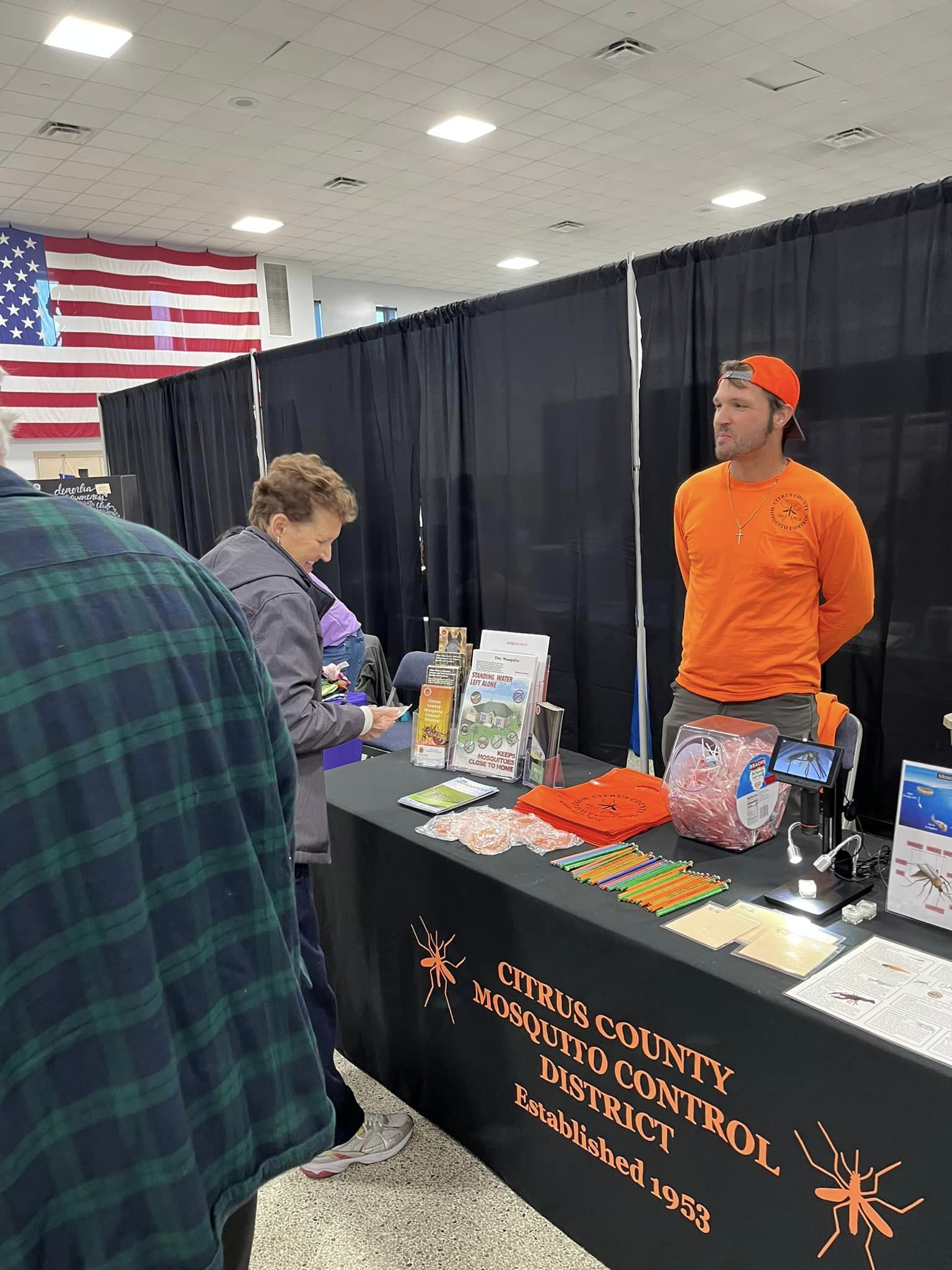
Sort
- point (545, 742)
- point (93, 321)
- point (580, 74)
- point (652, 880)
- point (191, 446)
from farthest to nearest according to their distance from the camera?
point (93, 321), point (191, 446), point (580, 74), point (545, 742), point (652, 880)

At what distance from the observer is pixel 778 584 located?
2.25m

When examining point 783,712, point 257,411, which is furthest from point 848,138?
point 783,712

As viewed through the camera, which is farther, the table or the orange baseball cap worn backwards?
the orange baseball cap worn backwards

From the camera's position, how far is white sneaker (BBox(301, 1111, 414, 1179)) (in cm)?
204

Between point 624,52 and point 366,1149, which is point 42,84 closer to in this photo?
point 624,52

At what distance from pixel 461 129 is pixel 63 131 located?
2.80 metres

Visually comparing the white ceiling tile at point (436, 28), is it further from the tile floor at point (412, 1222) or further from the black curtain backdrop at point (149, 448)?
the tile floor at point (412, 1222)

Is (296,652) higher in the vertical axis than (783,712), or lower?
higher

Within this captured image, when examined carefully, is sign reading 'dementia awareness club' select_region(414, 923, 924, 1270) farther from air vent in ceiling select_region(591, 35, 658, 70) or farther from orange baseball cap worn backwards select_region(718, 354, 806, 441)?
air vent in ceiling select_region(591, 35, 658, 70)

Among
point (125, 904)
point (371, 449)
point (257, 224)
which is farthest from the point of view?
point (257, 224)

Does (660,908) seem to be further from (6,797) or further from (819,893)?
(6,797)

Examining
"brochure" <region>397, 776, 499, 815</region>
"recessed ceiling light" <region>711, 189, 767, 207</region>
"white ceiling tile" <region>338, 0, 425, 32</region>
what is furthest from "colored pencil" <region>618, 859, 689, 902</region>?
"recessed ceiling light" <region>711, 189, 767, 207</region>

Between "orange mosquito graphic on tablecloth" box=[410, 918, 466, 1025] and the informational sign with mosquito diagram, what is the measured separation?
35.4 inches

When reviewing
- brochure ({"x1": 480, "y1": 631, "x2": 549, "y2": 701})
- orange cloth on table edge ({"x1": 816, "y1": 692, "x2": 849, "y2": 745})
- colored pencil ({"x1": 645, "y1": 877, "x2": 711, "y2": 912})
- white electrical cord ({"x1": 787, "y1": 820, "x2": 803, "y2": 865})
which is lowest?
colored pencil ({"x1": 645, "y1": 877, "x2": 711, "y2": 912})
